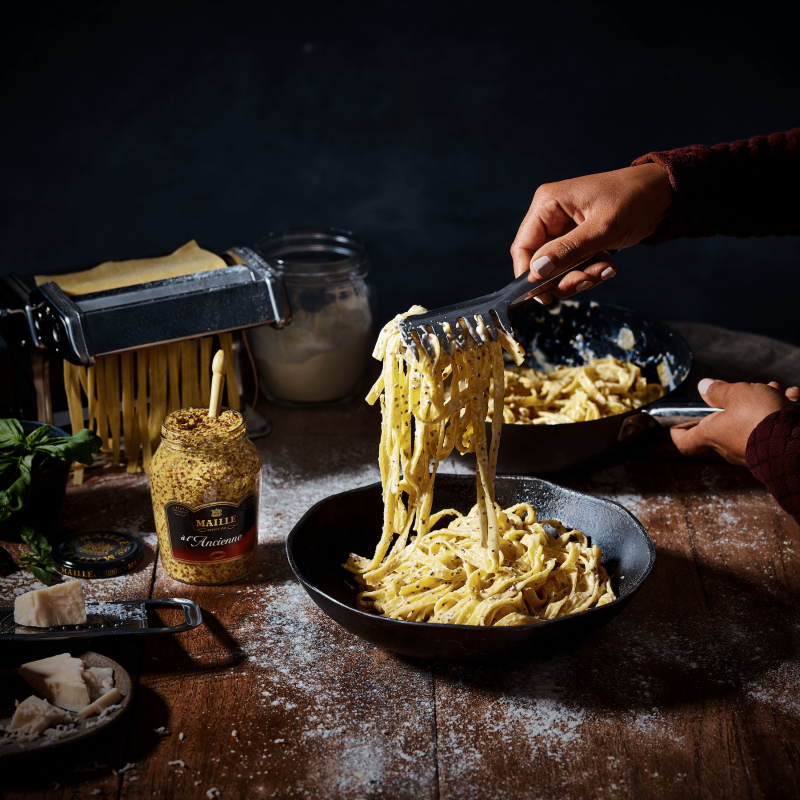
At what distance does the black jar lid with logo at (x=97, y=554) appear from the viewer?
1.85 metres

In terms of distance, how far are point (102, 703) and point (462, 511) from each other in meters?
0.85

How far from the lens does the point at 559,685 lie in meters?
1.57

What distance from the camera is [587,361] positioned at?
281 cm

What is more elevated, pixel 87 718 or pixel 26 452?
pixel 26 452

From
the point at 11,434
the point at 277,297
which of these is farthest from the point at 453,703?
the point at 277,297

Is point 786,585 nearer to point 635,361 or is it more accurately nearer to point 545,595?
point 545,595

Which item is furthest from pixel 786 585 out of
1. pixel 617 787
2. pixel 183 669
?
pixel 183 669

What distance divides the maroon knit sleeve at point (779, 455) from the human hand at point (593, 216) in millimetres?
488

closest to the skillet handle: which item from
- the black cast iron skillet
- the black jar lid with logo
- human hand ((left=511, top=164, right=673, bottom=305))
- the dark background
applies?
the black cast iron skillet

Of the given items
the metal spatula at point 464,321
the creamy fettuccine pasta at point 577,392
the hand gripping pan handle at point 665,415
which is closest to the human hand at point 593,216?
the metal spatula at point 464,321

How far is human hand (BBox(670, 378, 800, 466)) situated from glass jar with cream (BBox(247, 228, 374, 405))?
3.22 feet

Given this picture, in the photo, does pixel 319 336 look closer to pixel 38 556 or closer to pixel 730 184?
pixel 38 556

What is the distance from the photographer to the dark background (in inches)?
159

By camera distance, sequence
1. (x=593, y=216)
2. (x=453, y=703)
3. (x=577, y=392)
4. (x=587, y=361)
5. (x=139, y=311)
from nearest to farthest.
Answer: (x=453, y=703), (x=593, y=216), (x=139, y=311), (x=577, y=392), (x=587, y=361)
